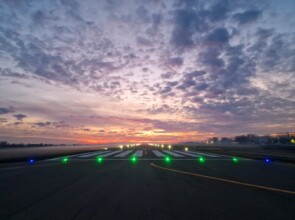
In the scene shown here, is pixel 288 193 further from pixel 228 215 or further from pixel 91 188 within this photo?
pixel 91 188

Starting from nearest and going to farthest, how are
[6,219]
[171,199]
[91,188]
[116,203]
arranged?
[6,219] < [116,203] < [171,199] < [91,188]

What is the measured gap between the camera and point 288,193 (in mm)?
8617

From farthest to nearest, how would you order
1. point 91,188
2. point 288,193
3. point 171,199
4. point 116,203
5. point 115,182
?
point 115,182, point 91,188, point 288,193, point 171,199, point 116,203

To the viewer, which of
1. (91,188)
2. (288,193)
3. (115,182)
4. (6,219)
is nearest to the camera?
(6,219)

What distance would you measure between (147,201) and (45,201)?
3071 mm

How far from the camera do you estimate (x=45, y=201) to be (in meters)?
7.41

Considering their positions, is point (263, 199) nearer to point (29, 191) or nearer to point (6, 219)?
point (6, 219)

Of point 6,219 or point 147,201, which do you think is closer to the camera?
point 6,219

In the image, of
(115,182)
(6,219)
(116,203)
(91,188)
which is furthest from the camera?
(115,182)

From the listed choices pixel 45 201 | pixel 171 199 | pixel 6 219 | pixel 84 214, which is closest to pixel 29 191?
pixel 45 201

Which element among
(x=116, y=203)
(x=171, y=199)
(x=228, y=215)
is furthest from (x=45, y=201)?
(x=228, y=215)

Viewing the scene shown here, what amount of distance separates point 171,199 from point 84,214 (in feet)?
9.17

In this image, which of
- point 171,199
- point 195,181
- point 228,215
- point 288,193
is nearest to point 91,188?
point 171,199

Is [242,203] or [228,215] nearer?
[228,215]
